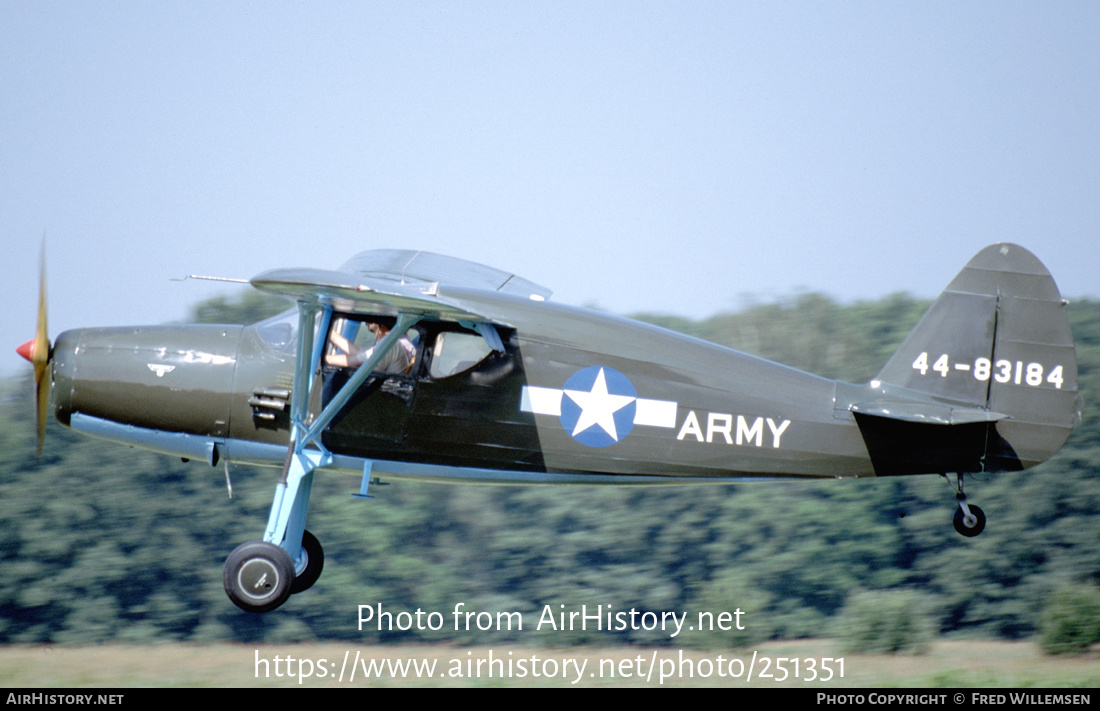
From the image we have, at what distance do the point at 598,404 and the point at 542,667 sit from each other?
8198mm

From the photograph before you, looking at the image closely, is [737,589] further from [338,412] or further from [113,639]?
[338,412]

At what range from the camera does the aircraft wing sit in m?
6.52

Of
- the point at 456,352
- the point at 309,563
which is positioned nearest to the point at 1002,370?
the point at 456,352

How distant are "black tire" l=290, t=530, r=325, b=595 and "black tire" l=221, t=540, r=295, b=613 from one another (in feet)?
2.35

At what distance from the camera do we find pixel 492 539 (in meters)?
21.8

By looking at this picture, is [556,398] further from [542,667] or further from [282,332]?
[542,667]

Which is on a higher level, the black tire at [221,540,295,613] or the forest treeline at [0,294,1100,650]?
the black tire at [221,540,295,613]

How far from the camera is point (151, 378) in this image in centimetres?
778

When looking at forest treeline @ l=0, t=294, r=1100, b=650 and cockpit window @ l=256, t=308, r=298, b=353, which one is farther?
forest treeline @ l=0, t=294, r=1100, b=650

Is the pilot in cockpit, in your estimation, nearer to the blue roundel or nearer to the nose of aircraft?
the nose of aircraft

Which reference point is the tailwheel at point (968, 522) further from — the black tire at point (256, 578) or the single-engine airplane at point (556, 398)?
the black tire at point (256, 578)

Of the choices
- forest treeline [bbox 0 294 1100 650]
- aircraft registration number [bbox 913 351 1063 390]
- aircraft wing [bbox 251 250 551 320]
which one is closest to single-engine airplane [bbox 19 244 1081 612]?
aircraft registration number [bbox 913 351 1063 390]

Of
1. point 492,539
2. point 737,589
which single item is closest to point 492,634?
point 492,539

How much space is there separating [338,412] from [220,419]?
922mm
